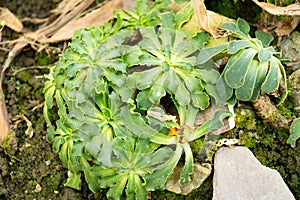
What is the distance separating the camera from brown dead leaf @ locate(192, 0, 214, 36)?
2.86 meters

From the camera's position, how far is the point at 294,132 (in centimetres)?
271

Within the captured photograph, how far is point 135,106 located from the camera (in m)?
2.63

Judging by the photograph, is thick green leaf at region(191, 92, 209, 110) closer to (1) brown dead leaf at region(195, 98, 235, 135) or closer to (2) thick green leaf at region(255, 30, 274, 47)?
(1) brown dead leaf at region(195, 98, 235, 135)

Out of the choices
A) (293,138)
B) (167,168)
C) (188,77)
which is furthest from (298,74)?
(167,168)

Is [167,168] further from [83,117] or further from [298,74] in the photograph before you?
[298,74]

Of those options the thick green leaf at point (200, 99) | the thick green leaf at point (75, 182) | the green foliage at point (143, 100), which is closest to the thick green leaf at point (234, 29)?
the green foliage at point (143, 100)

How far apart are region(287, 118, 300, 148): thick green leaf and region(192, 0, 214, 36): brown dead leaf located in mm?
623

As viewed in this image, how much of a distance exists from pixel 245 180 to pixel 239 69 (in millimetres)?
555

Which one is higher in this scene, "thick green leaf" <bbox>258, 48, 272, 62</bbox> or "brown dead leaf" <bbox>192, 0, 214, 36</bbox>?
"brown dead leaf" <bbox>192, 0, 214, 36</bbox>

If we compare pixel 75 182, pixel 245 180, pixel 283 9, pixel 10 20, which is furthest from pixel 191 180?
pixel 10 20

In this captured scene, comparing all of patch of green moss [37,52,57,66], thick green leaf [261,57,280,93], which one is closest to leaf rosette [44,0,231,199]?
thick green leaf [261,57,280,93]

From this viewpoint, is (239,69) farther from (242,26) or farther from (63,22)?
(63,22)

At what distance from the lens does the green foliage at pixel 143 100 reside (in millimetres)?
2639

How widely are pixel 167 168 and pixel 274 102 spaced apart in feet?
2.37
